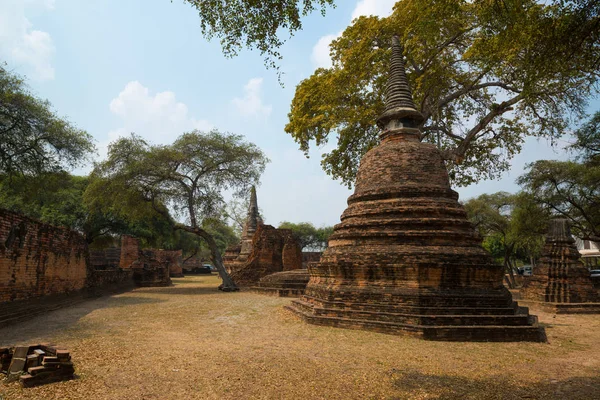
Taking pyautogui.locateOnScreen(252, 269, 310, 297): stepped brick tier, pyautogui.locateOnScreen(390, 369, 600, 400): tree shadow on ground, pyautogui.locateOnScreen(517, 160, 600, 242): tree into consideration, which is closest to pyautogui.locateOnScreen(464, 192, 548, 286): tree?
pyautogui.locateOnScreen(517, 160, 600, 242): tree

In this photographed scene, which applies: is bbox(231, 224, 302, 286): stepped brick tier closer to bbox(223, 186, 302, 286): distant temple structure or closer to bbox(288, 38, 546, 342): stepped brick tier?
bbox(223, 186, 302, 286): distant temple structure

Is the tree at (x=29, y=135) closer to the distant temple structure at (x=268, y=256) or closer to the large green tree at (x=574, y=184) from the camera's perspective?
the distant temple structure at (x=268, y=256)

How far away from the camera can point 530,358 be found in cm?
596

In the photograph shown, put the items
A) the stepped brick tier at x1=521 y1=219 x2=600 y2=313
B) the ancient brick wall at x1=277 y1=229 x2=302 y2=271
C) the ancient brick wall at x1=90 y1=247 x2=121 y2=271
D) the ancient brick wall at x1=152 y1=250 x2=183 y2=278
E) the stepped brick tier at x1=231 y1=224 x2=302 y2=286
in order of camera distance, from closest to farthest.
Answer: the stepped brick tier at x1=521 y1=219 x2=600 y2=313, the stepped brick tier at x1=231 y1=224 x2=302 y2=286, the ancient brick wall at x1=277 y1=229 x2=302 y2=271, the ancient brick wall at x1=90 y1=247 x2=121 y2=271, the ancient brick wall at x1=152 y1=250 x2=183 y2=278

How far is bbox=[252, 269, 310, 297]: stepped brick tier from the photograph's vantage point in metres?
15.6

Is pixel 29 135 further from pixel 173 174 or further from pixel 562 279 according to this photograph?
pixel 562 279

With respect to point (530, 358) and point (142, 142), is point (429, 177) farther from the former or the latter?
point (142, 142)

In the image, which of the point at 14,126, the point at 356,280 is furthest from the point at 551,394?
the point at 14,126

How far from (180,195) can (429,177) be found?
1434 cm

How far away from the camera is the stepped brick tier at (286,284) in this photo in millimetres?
15602

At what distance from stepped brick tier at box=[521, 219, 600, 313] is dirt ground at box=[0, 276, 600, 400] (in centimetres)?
456

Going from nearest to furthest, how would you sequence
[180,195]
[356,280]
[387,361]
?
[387,361], [356,280], [180,195]

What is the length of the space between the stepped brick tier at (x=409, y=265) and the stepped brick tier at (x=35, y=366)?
5293mm

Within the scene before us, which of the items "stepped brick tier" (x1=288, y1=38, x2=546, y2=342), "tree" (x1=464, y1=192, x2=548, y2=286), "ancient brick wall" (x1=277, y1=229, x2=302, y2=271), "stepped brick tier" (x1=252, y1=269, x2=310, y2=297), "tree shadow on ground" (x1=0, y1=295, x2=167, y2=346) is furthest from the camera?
"ancient brick wall" (x1=277, y1=229, x2=302, y2=271)
